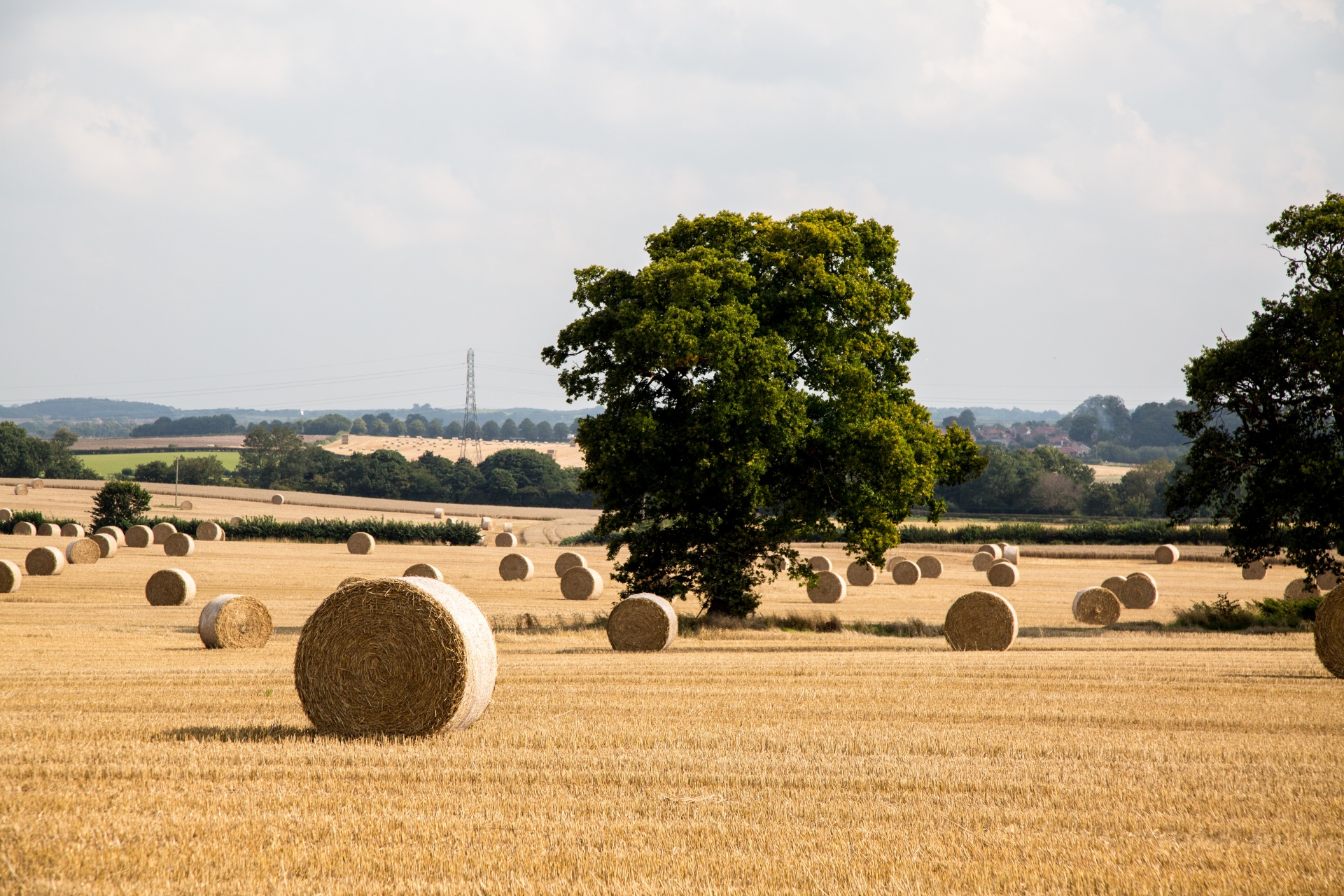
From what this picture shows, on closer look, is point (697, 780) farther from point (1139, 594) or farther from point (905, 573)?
point (905, 573)

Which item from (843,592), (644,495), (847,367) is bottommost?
(843,592)

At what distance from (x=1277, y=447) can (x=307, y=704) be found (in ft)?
75.4

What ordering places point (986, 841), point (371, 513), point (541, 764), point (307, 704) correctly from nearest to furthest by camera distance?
point (986, 841) < point (541, 764) < point (307, 704) < point (371, 513)

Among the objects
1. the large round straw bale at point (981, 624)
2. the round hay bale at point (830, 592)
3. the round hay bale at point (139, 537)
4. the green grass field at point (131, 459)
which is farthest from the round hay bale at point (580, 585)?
the green grass field at point (131, 459)

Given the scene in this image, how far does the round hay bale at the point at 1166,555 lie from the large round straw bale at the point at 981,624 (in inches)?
1412

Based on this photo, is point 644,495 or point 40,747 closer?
point 40,747

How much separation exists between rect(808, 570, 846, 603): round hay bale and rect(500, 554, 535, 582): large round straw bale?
11.5 meters

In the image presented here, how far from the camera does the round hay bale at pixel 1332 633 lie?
17172 millimetres

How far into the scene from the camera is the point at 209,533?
192ft

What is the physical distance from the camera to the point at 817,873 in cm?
740

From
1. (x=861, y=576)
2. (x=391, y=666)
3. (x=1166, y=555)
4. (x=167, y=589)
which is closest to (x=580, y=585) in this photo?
(x=167, y=589)

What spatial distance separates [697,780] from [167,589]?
82.0 feet

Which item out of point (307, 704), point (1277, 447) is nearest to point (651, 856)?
point (307, 704)

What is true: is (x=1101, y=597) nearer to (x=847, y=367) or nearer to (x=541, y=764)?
(x=847, y=367)
